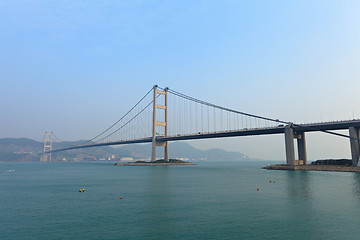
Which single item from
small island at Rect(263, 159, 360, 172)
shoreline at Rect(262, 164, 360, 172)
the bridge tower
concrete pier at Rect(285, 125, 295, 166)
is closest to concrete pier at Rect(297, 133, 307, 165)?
small island at Rect(263, 159, 360, 172)

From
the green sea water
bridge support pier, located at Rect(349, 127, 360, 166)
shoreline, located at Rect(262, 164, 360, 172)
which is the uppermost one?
bridge support pier, located at Rect(349, 127, 360, 166)

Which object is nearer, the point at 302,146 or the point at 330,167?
the point at 330,167

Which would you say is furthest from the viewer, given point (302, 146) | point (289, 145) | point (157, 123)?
point (157, 123)

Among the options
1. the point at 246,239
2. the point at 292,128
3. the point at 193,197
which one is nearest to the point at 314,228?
the point at 246,239

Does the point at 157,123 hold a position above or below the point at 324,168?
above

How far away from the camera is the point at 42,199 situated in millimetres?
27297

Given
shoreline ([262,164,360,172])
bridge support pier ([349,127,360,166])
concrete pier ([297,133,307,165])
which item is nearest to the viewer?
shoreline ([262,164,360,172])

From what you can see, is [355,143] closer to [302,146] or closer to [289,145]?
[289,145]

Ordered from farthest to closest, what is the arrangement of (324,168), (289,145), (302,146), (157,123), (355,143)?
(157,123)
(302,146)
(289,145)
(324,168)
(355,143)

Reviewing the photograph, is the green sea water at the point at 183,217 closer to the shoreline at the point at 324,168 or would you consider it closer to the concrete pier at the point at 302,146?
the shoreline at the point at 324,168

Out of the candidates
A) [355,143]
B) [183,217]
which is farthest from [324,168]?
[183,217]

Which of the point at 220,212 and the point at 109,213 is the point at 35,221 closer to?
the point at 109,213

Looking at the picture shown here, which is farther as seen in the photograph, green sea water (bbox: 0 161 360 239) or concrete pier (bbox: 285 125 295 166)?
concrete pier (bbox: 285 125 295 166)

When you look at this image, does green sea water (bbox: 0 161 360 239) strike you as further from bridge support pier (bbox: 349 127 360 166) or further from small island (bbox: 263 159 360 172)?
bridge support pier (bbox: 349 127 360 166)
